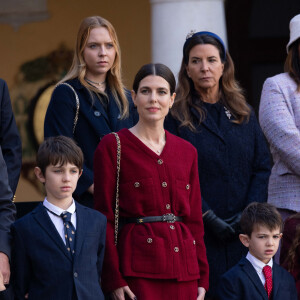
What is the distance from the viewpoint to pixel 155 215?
4684 millimetres

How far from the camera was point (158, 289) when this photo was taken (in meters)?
4.63

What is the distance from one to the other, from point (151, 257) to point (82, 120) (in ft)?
3.48

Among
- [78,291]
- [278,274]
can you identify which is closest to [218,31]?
[278,274]

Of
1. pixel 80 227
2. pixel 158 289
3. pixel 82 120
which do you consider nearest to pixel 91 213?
pixel 80 227

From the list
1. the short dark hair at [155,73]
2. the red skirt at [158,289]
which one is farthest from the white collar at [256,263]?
the short dark hair at [155,73]

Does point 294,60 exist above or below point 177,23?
below

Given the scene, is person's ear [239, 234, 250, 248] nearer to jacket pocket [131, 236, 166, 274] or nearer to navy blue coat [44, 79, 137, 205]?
jacket pocket [131, 236, 166, 274]

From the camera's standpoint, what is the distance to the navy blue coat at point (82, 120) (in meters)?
5.25

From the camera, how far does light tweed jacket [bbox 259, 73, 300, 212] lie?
543 cm

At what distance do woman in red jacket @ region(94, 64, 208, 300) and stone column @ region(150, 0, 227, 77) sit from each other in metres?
2.91

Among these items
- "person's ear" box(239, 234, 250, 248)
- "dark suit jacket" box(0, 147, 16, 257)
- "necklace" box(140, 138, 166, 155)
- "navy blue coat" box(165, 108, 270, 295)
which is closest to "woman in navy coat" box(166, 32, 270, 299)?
"navy blue coat" box(165, 108, 270, 295)

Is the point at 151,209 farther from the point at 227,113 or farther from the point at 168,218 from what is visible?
the point at 227,113

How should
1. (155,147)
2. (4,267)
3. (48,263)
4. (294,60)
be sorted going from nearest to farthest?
(4,267)
(48,263)
(155,147)
(294,60)

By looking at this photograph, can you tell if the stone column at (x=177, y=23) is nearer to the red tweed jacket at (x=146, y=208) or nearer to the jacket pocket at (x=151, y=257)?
the red tweed jacket at (x=146, y=208)
